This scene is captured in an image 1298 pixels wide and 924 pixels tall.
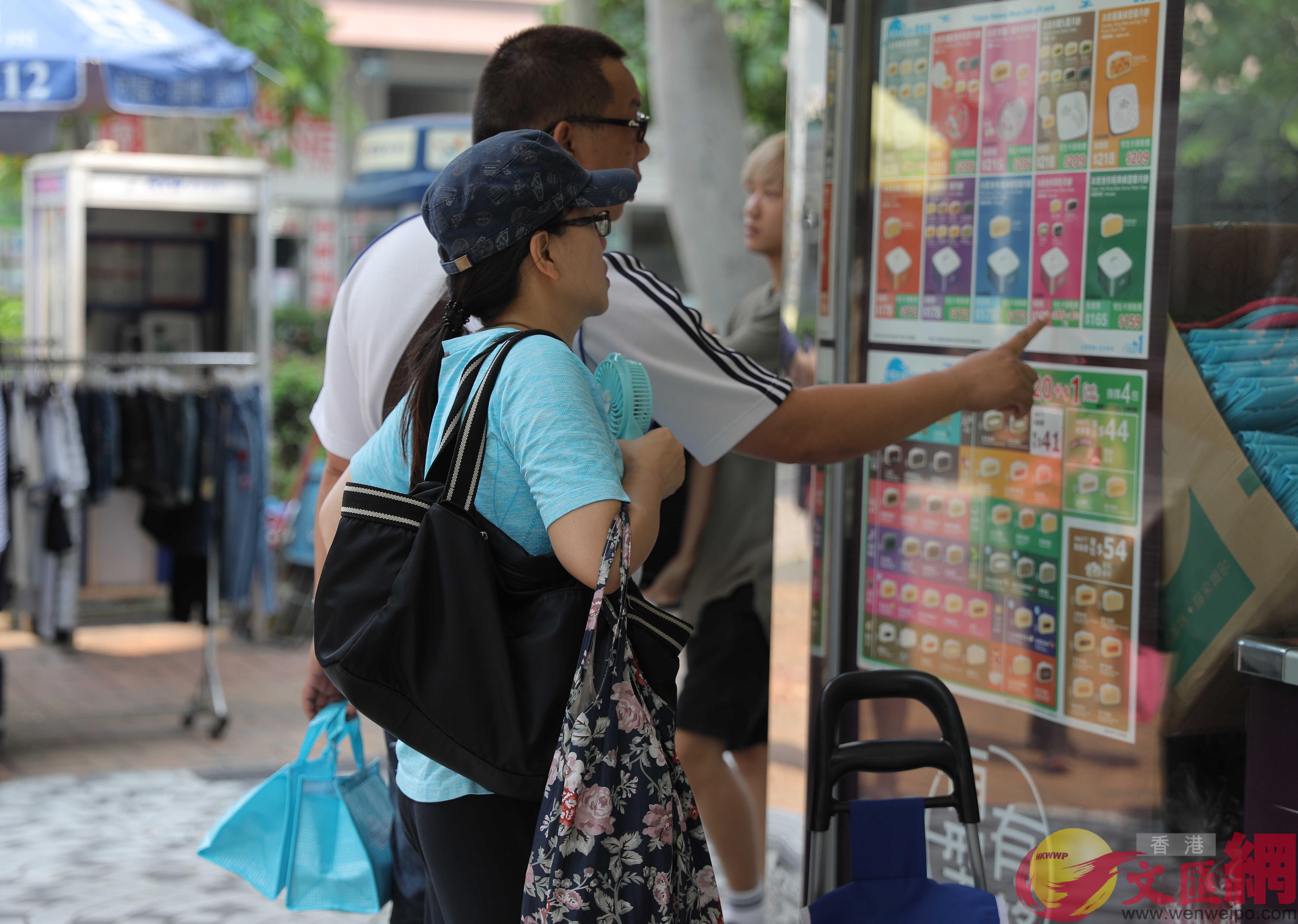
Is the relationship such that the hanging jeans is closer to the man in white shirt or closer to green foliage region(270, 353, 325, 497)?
the man in white shirt

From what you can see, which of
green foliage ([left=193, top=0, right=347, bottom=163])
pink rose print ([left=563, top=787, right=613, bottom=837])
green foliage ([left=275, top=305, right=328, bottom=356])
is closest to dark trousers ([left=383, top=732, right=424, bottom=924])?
pink rose print ([left=563, top=787, right=613, bottom=837])

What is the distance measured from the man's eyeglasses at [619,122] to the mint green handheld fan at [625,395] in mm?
586

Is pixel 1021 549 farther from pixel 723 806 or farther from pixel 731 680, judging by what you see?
pixel 723 806

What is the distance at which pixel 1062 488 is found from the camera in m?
2.47

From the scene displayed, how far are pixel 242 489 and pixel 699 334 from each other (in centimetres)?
391

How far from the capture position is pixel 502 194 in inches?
65.7

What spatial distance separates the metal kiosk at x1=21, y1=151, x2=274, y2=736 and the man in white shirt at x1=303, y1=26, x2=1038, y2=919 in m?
3.58

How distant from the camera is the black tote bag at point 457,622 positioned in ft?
5.10

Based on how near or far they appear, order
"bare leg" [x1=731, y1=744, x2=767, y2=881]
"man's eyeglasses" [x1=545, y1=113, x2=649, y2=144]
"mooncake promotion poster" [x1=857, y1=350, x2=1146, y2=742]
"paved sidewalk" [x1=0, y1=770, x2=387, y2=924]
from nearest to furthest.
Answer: "man's eyeglasses" [x1=545, y1=113, x2=649, y2=144], "mooncake promotion poster" [x1=857, y1=350, x2=1146, y2=742], "bare leg" [x1=731, y1=744, x2=767, y2=881], "paved sidewalk" [x1=0, y1=770, x2=387, y2=924]

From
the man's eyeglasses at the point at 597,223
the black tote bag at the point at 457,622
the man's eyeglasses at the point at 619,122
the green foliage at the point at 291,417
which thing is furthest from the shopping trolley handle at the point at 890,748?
the green foliage at the point at 291,417

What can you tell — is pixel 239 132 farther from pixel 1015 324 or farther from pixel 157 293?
pixel 1015 324

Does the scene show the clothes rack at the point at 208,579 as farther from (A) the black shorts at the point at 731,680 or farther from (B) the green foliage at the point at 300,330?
(B) the green foliage at the point at 300,330

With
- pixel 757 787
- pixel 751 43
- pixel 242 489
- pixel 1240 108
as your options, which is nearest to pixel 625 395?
pixel 1240 108

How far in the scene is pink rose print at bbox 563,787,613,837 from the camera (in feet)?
4.97
